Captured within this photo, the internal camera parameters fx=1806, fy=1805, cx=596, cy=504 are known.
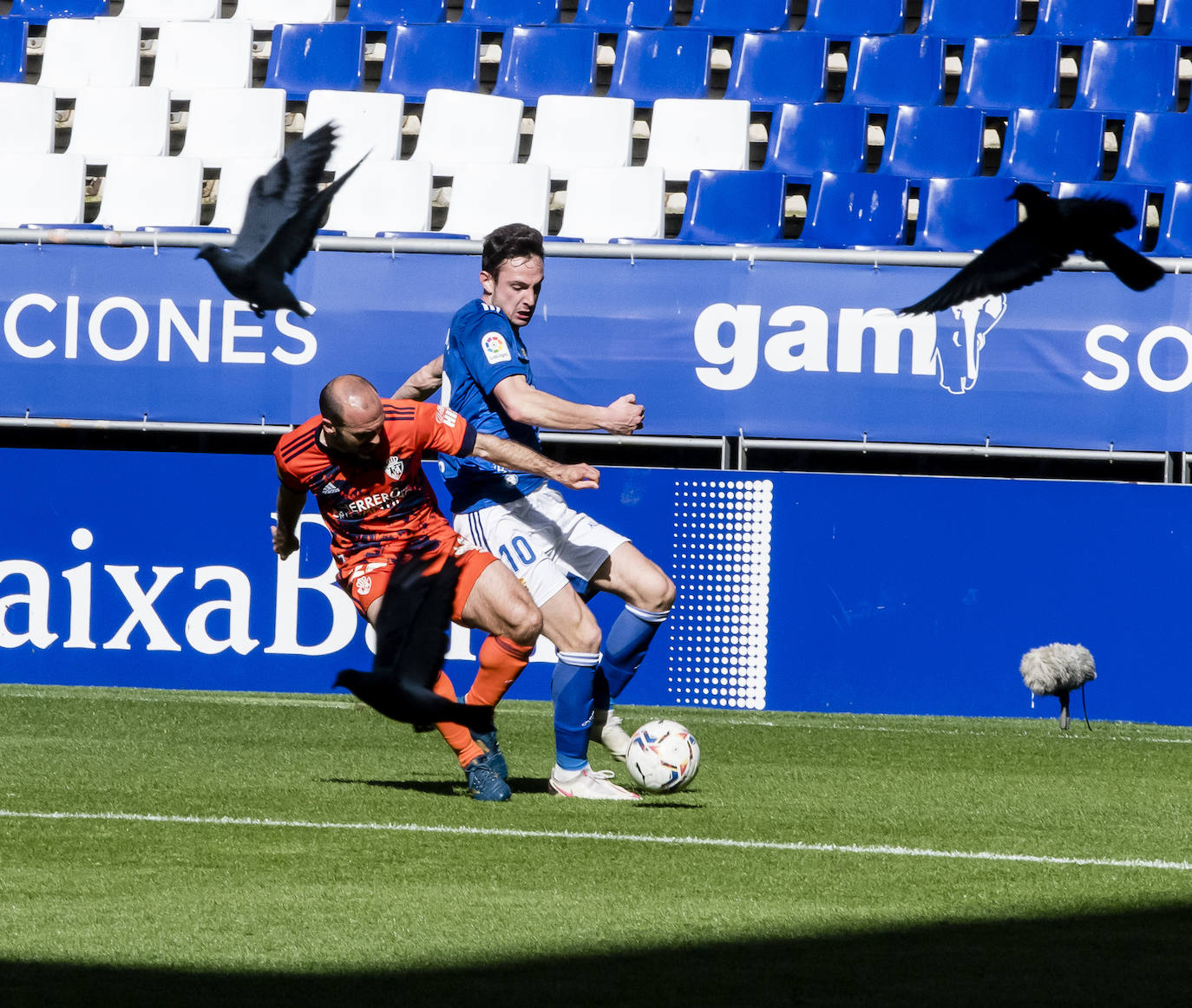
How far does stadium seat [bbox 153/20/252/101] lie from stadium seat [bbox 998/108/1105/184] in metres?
5.78

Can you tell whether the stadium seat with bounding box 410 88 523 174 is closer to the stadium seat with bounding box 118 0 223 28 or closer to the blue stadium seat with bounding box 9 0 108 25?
the stadium seat with bounding box 118 0 223 28

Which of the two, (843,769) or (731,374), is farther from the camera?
(731,374)

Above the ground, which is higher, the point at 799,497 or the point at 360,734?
the point at 799,497

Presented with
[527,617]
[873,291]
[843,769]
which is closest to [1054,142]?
[873,291]

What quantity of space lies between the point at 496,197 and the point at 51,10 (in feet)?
15.0

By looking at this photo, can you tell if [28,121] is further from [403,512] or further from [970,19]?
[403,512]

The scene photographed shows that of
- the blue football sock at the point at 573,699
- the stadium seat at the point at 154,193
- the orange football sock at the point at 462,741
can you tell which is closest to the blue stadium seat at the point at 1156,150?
the stadium seat at the point at 154,193

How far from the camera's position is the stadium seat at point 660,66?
13.7 meters

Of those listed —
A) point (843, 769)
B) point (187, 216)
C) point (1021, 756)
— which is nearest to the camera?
point (843, 769)

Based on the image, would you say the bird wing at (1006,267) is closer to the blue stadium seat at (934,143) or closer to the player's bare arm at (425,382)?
the player's bare arm at (425,382)

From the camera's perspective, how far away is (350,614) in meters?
10.0

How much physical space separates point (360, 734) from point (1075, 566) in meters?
4.02

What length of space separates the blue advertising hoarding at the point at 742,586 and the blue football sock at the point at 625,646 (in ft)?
10.5

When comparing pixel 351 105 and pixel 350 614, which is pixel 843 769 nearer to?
pixel 350 614
